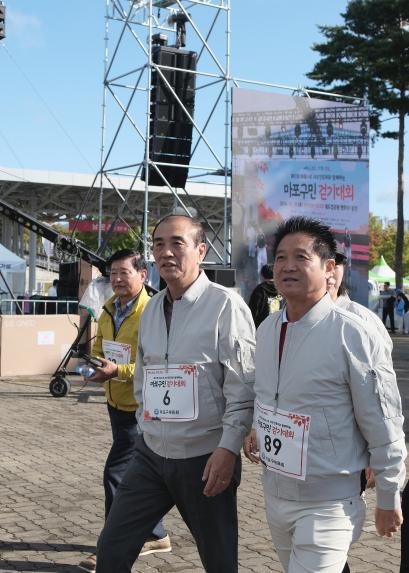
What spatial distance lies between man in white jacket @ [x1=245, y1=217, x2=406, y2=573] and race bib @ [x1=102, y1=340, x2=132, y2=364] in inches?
80.5

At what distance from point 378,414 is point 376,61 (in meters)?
32.3

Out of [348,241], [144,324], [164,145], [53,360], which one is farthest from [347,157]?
[144,324]

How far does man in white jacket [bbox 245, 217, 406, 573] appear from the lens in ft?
8.95

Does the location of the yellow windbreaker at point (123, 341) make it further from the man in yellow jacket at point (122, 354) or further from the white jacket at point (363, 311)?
the white jacket at point (363, 311)

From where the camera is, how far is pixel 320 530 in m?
2.71

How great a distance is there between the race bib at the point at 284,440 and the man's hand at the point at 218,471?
0.54ft

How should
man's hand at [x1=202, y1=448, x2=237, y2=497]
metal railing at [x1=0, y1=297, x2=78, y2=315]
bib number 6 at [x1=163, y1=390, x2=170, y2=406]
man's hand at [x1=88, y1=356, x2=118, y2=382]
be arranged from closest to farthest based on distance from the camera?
man's hand at [x1=202, y1=448, x2=237, y2=497] → bib number 6 at [x1=163, y1=390, x2=170, y2=406] → man's hand at [x1=88, y1=356, x2=118, y2=382] → metal railing at [x1=0, y1=297, x2=78, y2=315]

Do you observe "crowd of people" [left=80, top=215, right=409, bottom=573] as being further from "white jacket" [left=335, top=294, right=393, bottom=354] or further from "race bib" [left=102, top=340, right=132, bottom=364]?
"race bib" [left=102, top=340, right=132, bottom=364]

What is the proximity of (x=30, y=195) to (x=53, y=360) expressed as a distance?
2217cm

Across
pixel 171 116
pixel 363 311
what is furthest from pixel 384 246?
pixel 363 311

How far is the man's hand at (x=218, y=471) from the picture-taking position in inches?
124

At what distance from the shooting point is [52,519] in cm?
577

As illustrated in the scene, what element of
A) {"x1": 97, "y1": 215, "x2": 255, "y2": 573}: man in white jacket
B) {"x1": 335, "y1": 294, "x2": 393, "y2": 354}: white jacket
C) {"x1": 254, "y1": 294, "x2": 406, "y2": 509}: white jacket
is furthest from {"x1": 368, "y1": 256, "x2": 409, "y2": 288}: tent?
{"x1": 254, "y1": 294, "x2": 406, "y2": 509}: white jacket

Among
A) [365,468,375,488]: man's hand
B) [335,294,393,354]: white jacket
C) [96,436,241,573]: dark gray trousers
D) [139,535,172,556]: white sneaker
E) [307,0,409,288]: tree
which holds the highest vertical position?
[307,0,409,288]: tree
